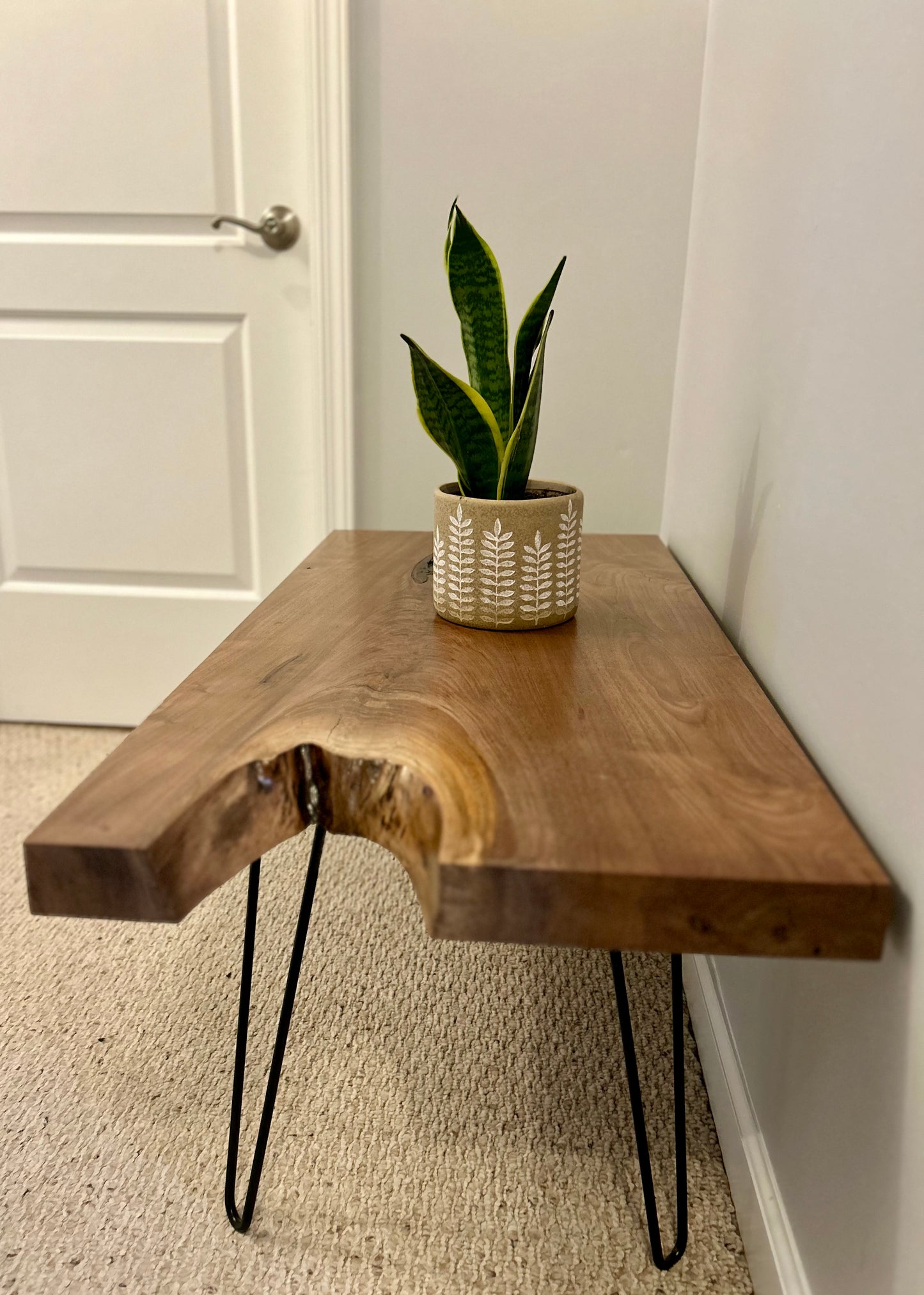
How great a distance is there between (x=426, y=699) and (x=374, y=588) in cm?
34

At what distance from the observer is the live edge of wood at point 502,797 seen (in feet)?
1.48

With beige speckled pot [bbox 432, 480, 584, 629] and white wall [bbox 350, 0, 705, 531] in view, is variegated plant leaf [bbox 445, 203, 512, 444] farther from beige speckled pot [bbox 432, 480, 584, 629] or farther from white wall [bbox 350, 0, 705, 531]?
white wall [bbox 350, 0, 705, 531]

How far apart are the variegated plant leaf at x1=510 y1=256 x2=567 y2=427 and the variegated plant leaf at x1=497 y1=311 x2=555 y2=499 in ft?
0.03

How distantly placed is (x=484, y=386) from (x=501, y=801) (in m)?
0.46

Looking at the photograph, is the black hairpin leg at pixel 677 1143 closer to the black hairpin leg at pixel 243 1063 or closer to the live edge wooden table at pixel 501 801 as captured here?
the live edge wooden table at pixel 501 801

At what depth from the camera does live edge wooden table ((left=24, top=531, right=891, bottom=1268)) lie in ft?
1.49

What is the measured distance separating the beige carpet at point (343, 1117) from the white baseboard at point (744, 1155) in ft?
Answer: 0.09

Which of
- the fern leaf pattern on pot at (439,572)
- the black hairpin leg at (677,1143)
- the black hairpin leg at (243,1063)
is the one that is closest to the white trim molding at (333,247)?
the fern leaf pattern on pot at (439,572)

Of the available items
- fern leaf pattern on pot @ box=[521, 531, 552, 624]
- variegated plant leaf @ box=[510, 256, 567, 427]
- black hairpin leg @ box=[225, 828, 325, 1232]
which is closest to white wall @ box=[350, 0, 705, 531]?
variegated plant leaf @ box=[510, 256, 567, 427]

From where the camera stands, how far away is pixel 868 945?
1.51 ft

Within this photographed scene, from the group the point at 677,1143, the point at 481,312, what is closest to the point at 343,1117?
the point at 677,1143

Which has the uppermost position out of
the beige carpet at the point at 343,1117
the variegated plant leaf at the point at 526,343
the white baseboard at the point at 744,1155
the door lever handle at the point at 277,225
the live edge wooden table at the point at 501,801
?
the door lever handle at the point at 277,225

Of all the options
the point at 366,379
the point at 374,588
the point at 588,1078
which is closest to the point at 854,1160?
the point at 588,1078

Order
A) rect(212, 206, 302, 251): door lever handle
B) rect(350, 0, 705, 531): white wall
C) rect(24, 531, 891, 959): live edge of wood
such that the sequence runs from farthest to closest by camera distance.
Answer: rect(212, 206, 302, 251): door lever handle
rect(350, 0, 705, 531): white wall
rect(24, 531, 891, 959): live edge of wood
